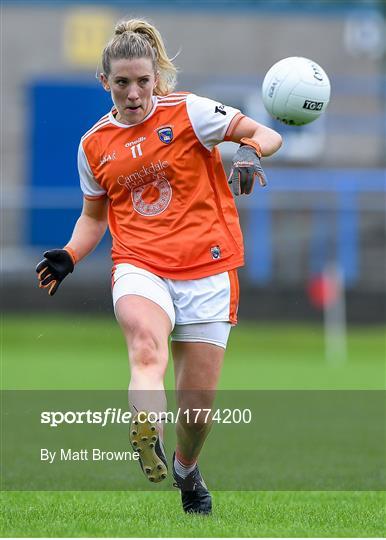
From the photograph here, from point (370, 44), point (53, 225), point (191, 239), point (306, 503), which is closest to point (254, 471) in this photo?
point (306, 503)

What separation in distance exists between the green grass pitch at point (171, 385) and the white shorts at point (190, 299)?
2.72 ft

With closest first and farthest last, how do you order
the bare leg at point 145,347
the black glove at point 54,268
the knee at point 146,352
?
the bare leg at point 145,347
the knee at point 146,352
the black glove at point 54,268

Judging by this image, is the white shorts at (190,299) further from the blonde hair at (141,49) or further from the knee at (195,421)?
the blonde hair at (141,49)

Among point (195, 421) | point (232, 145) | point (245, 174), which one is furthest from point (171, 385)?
point (232, 145)

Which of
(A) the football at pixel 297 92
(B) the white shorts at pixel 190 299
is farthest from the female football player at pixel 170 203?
(A) the football at pixel 297 92

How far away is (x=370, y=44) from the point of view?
29484 mm

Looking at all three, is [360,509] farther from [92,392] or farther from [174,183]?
[92,392]

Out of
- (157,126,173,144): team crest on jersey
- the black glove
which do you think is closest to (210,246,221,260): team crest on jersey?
(157,126,173,144): team crest on jersey

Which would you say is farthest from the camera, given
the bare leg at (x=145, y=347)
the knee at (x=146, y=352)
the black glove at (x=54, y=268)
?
the black glove at (x=54, y=268)

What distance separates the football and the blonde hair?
0.49 m

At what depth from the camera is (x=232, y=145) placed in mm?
23766

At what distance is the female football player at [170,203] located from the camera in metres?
5.27

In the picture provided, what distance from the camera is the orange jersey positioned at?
17.5 ft

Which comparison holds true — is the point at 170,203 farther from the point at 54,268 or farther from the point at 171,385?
the point at 171,385
